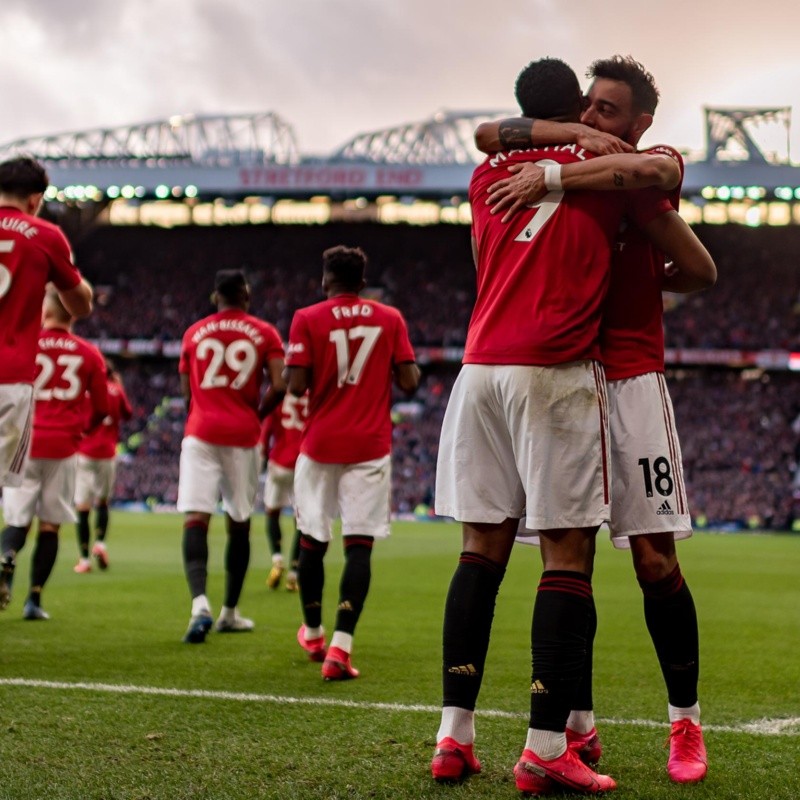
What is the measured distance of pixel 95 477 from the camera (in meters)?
13.5

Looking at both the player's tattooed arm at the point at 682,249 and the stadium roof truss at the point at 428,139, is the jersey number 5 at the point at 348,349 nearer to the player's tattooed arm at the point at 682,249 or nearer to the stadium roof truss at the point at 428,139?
the player's tattooed arm at the point at 682,249

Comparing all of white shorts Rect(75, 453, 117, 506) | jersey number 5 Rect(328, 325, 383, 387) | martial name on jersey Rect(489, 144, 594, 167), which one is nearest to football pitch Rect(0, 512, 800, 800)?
jersey number 5 Rect(328, 325, 383, 387)

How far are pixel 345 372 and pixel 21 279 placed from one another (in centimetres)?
175

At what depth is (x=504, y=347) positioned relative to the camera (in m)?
3.67

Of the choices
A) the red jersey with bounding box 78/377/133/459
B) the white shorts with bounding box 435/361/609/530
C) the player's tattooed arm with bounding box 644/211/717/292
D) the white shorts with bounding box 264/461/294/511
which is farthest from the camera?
the red jersey with bounding box 78/377/133/459

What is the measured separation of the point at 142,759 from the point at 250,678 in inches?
71.7

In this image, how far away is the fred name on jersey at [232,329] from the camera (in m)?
7.28

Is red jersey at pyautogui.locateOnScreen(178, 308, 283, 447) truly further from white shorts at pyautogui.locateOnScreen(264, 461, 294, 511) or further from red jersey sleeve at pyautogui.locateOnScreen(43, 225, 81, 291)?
white shorts at pyautogui.locateOnScreen(264, 461, 294, 511)

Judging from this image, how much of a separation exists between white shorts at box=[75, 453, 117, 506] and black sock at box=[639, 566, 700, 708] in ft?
33.8

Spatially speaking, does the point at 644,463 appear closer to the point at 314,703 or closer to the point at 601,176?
the point at 601,176

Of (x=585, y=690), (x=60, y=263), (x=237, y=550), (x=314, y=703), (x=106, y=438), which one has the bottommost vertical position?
(x=314, y=703)

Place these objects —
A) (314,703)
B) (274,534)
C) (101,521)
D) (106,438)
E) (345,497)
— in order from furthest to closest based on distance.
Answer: (106,438), (101,521), (274,534), (345,497), (314,703)

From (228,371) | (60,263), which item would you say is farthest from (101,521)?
(60,263)

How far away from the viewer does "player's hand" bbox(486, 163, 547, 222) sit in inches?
143
